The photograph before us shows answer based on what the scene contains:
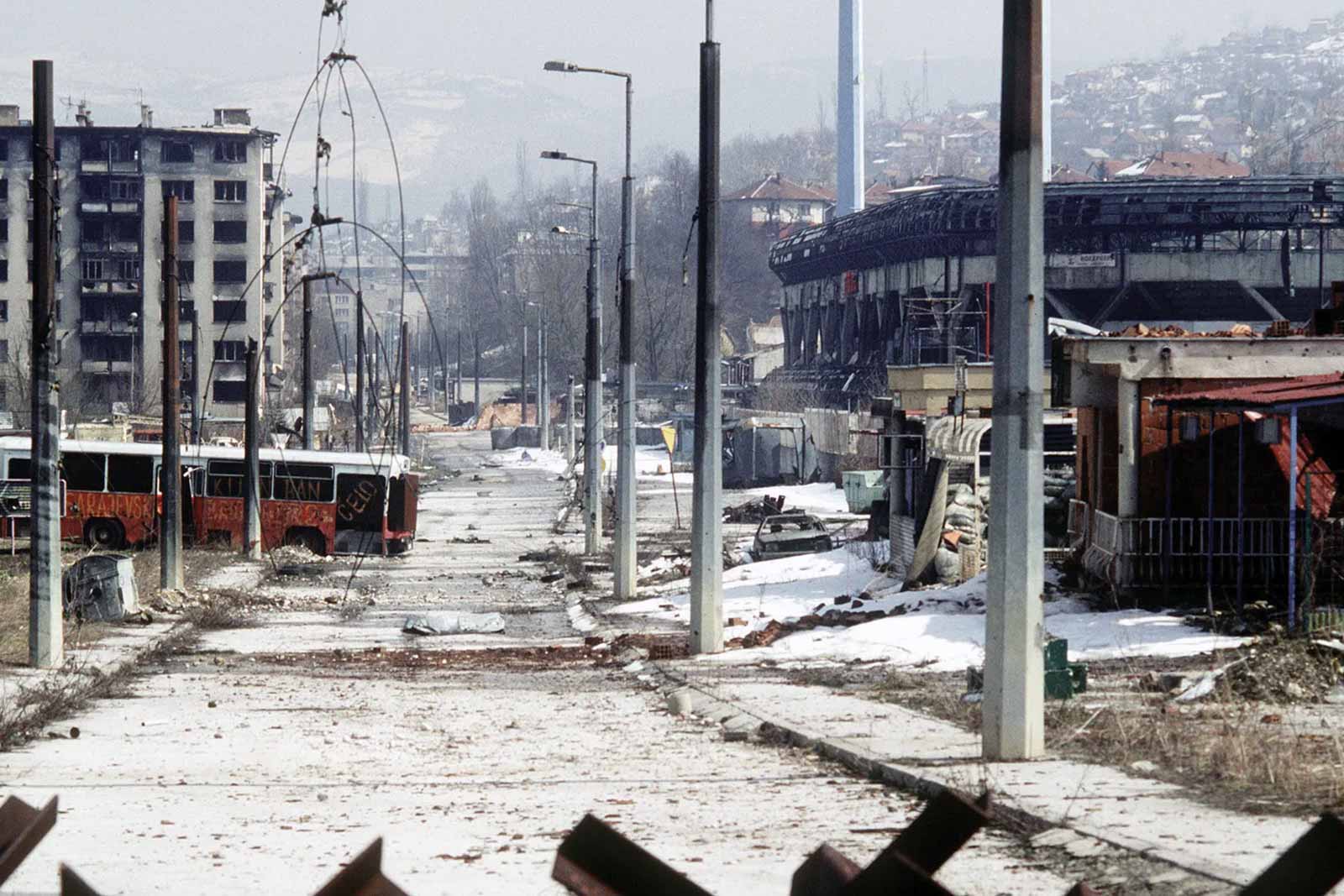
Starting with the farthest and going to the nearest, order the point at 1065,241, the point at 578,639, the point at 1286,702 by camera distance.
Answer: the point at 1065,241 < the point at 578,639 < the point at 1286,702

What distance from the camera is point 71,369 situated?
360 feet

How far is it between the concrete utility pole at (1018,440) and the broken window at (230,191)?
109708mm

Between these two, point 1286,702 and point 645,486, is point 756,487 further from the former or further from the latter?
point 1286,702

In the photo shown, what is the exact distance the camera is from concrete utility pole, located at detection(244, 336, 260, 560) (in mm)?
43344

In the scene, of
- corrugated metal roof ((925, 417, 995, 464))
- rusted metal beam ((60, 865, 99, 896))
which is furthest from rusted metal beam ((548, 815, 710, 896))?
corrugated metal roof ((925, 417, 995, 464))

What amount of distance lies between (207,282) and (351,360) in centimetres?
6287

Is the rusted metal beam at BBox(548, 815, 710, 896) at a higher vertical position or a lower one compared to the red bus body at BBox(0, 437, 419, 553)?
higher

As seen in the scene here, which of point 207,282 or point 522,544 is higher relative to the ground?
point 207,282

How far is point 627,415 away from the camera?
32.2m

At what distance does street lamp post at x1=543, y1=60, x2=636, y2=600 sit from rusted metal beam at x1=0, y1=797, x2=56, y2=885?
→ 27.2 metres

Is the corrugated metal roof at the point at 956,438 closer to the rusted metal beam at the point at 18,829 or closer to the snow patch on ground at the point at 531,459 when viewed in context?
the rusted metal beam at the point at 18,829

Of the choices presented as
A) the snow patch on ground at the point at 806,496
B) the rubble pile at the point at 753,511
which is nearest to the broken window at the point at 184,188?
the snow patch on ground at the point at 806,496

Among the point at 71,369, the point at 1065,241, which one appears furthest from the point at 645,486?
the point at 71,369

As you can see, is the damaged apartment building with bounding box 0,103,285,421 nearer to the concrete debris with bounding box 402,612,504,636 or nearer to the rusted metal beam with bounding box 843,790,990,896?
the concrete debris with bounding box 402,612,504,636
